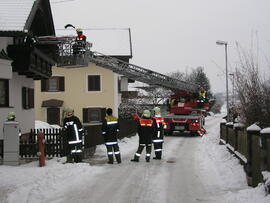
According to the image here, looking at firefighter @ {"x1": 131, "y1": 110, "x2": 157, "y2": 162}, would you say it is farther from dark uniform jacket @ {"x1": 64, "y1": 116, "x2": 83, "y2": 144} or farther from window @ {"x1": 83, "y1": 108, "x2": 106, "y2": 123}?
window @ {"x1": 83, "y1": 108, "x2": 106, "y2": 123}

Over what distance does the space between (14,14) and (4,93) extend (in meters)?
3.03

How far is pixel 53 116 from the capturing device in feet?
119

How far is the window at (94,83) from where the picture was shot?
3616 centimetres

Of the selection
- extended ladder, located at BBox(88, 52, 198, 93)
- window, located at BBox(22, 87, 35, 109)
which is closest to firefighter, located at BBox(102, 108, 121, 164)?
window, located at BBox(22, 87, 35, 109)

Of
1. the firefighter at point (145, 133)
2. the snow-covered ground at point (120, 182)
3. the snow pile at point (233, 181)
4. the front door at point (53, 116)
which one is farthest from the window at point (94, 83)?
the snow-covered ground at point (120, 182)

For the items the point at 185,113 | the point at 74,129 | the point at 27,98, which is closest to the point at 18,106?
the point at 27,98

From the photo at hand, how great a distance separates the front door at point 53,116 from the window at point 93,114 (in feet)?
7.81

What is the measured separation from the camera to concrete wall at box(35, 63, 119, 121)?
118 ft

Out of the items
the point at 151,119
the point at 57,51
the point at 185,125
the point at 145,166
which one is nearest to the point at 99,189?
the point at 145,166

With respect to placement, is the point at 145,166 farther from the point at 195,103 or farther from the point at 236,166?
the point at 195,103

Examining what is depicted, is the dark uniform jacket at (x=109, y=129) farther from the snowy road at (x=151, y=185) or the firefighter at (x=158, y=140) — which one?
the firefighter at (x=158, y=140)

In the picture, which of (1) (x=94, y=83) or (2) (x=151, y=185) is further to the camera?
(1) (x=94, y=83)

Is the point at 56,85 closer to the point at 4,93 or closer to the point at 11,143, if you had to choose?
the point at 4,93

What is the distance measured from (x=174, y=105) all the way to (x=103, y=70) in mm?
9448
